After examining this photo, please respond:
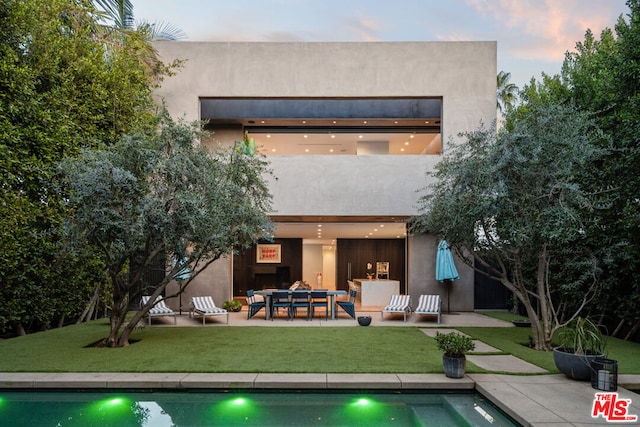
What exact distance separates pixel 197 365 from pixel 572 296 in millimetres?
9056

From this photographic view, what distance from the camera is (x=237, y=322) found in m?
11.8

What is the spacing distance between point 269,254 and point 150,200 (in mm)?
11720

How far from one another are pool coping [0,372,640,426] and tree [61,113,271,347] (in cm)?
232

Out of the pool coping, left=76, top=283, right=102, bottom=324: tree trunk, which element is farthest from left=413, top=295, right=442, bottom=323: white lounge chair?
left=76, top=283, right=102, bottom=324: tree trunk

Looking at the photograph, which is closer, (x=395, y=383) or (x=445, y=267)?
(x=395, y=383)

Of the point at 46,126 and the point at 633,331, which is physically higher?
the point at 46,126

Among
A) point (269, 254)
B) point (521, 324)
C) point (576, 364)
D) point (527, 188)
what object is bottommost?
point (521, 324)

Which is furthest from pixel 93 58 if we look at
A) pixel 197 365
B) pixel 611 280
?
pixel 611 280

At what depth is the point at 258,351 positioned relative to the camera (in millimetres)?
7922

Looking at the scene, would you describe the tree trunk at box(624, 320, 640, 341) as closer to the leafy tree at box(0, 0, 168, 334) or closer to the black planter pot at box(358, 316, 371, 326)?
the black planter pot at box(358, 316, 371, 326)

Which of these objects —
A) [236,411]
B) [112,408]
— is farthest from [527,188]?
[112,408]

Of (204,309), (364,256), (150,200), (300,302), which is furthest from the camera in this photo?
(364,256)

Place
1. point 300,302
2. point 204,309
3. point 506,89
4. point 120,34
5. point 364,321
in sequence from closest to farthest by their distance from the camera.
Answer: point 364,321, point 204,309, point 300,302, point 120,34, point 506,89

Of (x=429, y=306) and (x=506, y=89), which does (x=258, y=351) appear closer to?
(x=429, y=306)
